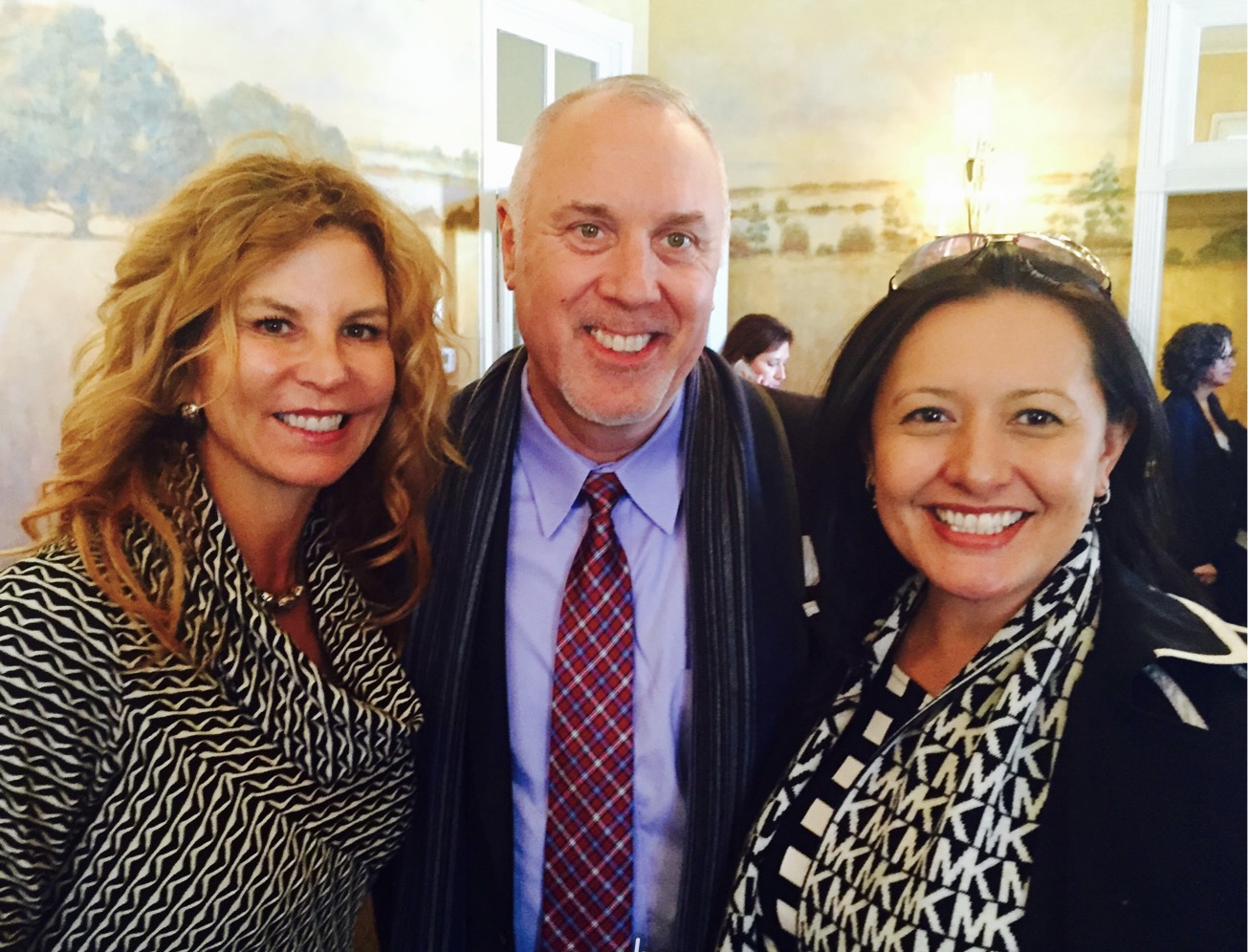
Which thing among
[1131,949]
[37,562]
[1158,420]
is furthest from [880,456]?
[37,562]

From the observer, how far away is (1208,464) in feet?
11.2

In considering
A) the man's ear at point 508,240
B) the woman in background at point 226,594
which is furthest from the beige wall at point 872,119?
the woman in background at point 226,594

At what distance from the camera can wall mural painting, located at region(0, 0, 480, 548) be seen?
2.48m

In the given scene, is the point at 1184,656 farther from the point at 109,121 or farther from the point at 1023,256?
the point at 109,121

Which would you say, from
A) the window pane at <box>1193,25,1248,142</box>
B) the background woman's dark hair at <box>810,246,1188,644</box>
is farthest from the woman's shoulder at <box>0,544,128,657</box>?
the window pane at <box>1193,25,1248,142</box>

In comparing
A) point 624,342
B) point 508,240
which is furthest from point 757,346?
point 624,342

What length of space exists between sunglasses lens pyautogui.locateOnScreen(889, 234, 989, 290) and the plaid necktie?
0.63m

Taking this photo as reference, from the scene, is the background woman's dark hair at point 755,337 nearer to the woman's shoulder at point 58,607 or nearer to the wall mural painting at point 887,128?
the wall mural painting at point 887,128

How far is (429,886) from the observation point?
143cm

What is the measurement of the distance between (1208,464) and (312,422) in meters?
3.36

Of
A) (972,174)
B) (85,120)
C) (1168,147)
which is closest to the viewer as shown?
(85,120)

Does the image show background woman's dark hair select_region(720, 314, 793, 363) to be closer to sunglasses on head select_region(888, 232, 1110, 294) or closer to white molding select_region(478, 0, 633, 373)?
white molding select_region(478, 0, 633, 373)

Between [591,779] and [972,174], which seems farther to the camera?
[972,174]

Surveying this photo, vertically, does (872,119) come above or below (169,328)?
above
